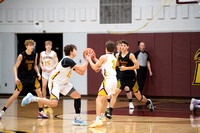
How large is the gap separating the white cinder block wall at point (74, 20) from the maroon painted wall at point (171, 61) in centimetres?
31

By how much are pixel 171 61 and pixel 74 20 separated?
3994 millimetres

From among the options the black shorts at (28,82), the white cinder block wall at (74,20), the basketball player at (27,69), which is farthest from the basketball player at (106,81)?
the white cinder block wall at (74,20)

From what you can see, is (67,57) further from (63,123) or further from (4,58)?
(4,58)

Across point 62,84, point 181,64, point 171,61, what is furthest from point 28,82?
point 181,64

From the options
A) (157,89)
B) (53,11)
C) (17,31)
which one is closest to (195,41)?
(157,89)

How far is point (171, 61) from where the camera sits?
13648 millimetres

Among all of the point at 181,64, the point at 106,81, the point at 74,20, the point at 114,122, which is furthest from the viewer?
the point at 74,20

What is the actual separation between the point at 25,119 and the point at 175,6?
304 inches

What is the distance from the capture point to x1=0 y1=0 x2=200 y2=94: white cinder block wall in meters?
13.7

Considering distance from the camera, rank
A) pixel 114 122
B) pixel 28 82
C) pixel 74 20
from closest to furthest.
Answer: pixel 114 122
pixel 28 82
pixel 74 20

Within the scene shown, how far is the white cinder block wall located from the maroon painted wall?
1.02 feet

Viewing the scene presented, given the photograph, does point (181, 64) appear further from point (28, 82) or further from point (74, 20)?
point (28, 82)

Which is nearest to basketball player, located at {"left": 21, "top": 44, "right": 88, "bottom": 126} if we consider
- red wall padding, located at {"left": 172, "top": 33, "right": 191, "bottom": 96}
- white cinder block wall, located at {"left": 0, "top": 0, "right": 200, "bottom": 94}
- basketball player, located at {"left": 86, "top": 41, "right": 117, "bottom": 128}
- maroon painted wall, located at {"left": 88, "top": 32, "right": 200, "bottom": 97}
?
basketball player, located at {"left": 86, "top": 41, "right": 117, "bottom": 128}

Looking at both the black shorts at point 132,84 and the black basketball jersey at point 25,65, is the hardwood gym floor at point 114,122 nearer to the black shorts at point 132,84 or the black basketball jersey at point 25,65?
the black shorts at point 132,84
